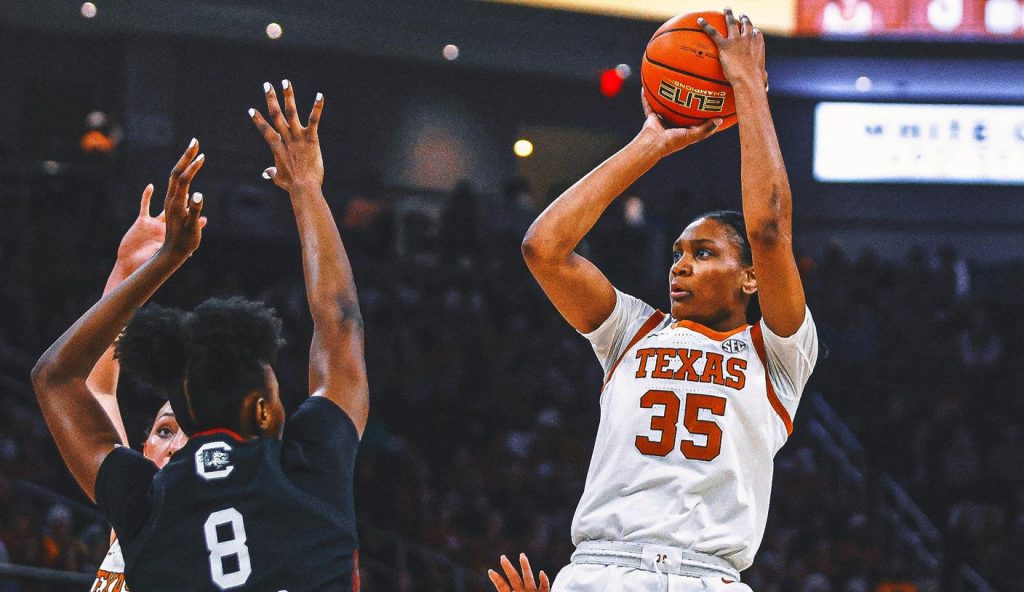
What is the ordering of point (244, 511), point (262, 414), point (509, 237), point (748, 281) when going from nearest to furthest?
1. point (244, 511)
2. point (262, 414)
3. point (748, 281)
4. point (509, 237)

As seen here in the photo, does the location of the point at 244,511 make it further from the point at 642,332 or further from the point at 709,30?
the point at 709,30

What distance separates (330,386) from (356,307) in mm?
209

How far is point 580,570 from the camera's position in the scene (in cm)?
371

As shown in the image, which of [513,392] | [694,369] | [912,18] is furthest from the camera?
[912,18]

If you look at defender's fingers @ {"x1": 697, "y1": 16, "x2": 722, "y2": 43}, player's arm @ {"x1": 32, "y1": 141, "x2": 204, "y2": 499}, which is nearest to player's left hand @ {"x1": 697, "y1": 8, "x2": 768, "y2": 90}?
defender's fingers @ {"x1": 697, "y1": 16, "x2": 722, "y2": 43}

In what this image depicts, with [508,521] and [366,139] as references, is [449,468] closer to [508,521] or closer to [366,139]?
[508,521]

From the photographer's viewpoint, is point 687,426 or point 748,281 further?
point 748,281

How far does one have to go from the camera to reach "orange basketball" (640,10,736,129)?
154 inches

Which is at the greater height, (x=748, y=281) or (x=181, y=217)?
(x=181, y=217)

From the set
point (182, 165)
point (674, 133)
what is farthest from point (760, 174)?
point (182, 165)

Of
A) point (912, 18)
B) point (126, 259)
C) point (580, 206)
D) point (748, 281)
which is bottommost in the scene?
point (748, 281)

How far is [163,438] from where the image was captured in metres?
4.16

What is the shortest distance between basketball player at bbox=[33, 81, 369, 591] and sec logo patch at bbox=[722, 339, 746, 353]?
1.34 m

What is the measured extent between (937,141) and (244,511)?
17.4 meters
